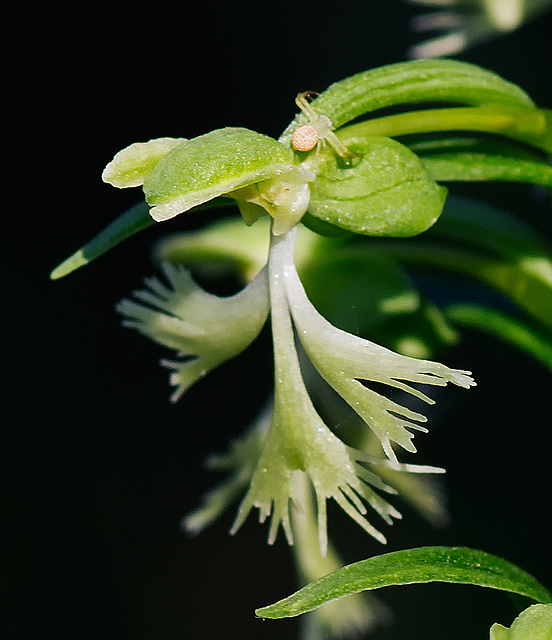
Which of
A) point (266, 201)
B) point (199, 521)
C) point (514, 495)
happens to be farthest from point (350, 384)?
point (514, 495)

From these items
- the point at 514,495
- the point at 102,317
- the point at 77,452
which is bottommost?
the point at 514,495

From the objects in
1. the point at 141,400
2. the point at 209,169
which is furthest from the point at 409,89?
the point at 141,400

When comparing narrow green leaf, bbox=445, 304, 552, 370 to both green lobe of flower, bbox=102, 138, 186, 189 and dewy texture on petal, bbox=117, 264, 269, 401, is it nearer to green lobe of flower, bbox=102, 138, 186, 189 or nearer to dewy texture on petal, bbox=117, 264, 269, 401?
dewy texture on petal, bbox=117, 264, 269, 401

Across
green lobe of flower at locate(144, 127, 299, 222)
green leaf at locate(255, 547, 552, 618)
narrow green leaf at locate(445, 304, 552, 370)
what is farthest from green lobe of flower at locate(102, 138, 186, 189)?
narrow green leaf at locate(445, 304, 552, 370)

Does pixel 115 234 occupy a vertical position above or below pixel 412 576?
above

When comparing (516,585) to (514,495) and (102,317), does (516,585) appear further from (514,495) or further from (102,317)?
(102,317)

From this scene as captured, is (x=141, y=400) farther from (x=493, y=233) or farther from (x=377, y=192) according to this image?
(x=377, y=192)

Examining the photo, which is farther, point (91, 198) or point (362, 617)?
point (91, 198)
